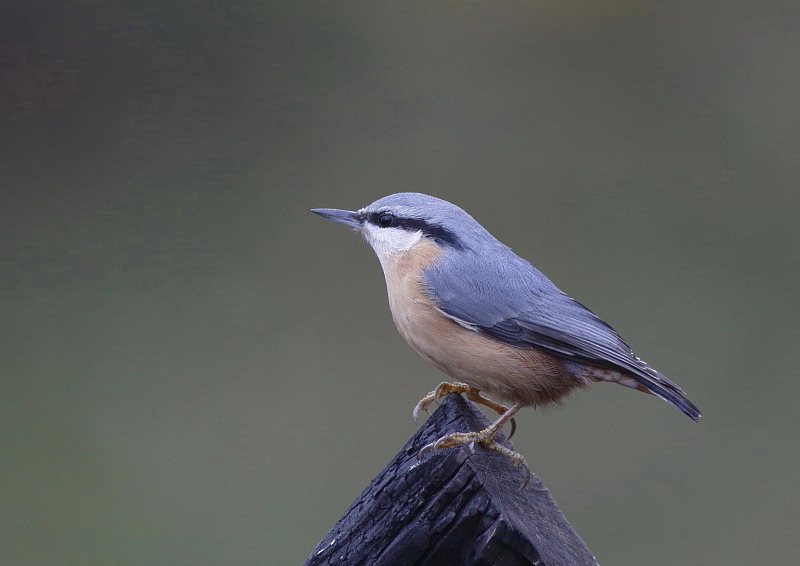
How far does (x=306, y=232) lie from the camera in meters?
6.32

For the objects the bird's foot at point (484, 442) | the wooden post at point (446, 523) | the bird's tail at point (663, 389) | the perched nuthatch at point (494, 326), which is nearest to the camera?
the wooden post at point (446, 523)

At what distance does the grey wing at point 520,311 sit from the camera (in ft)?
9.16

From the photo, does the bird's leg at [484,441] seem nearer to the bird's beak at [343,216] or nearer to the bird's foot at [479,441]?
the bird's foot at [479,441]

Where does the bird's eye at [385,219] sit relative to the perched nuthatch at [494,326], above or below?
above

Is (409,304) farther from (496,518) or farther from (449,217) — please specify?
(496,518)

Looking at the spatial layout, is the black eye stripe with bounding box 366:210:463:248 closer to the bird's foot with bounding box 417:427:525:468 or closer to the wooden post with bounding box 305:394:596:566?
the bird's foot with bounding box 417:427:525:468

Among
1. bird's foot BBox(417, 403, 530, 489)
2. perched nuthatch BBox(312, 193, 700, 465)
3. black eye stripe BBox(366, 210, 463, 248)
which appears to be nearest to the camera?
bird's foot BBox(417, 403, 530, 489)

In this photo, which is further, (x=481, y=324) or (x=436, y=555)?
(x=481, y=324)

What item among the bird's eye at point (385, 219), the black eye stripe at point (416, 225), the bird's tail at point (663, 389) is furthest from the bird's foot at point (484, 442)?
the bird's eye at point (385, 219)

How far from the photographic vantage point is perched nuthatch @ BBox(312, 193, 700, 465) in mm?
2754

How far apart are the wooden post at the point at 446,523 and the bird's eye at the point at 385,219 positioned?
148cm

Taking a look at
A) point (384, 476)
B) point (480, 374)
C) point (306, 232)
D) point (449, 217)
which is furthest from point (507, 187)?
point (384, 476)

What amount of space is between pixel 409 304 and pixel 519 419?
2.38m

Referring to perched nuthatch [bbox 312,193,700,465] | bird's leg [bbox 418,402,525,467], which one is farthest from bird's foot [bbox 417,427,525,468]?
perched nuthatch [bbox 312,193,700,465]
